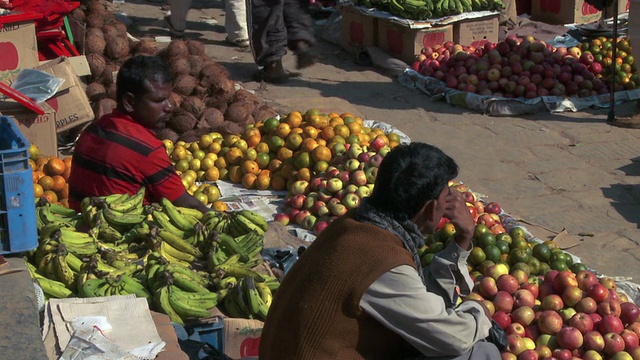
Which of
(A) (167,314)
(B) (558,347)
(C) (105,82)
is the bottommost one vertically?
(B) (558,347)

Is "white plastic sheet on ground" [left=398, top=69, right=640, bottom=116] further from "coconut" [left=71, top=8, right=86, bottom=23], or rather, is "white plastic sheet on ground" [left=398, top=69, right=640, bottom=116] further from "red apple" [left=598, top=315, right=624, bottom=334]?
"red apple" [left=598, top=315, right=624, bottom=334]

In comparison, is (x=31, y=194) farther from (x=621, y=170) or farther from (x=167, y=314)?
(x=621, y=170)

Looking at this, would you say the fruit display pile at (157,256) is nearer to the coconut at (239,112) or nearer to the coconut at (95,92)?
the coconut at (239,112)

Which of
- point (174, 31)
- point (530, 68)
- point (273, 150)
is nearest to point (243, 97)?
point (273, 150)

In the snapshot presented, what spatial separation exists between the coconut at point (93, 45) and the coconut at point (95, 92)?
544 millimetres

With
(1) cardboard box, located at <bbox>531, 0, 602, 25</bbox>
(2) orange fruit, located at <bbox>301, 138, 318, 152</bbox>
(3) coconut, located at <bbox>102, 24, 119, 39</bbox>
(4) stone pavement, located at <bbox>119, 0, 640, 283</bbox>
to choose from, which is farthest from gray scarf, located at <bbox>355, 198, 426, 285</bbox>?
(1) cardboard box, located at <bbox>531, 0, 602, 25</bbox>

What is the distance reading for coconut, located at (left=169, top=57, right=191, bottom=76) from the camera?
7.46 metres

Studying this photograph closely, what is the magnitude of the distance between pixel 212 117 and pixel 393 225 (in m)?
4.43

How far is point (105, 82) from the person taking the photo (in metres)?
7.55

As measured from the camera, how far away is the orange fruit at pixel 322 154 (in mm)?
6246

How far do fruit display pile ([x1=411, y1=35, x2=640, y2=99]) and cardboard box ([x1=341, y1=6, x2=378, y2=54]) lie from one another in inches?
36.3

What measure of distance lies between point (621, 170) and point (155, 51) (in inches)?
172

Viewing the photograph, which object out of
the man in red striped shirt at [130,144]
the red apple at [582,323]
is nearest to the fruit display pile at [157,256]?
the man in red striped shirt at [130,144]

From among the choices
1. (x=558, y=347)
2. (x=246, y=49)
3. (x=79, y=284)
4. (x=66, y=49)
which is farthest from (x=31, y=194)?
(x=246, y=49)
